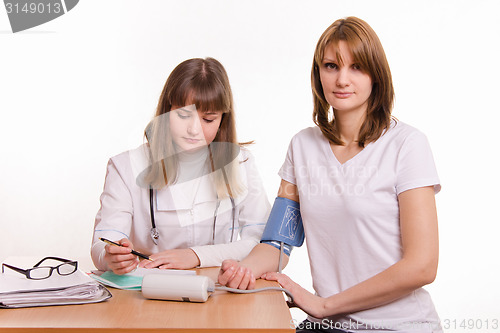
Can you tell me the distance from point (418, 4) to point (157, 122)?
1.74 m

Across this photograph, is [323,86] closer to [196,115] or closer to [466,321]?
[196,115]

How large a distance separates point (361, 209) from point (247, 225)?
46cm

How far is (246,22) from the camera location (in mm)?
2691

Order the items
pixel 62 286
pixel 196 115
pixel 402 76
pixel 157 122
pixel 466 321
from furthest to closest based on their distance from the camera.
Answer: pixel 466 321 < pixel 402 76 < pixel 157 122 < pixel 196 115 < pixel 62 286

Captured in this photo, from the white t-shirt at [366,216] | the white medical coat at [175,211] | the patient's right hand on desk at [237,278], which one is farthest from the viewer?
the white medical coat at [175,211]

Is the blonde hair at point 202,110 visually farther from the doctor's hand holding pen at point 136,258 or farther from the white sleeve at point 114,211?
the doctor's hand holding pen at point 136,258

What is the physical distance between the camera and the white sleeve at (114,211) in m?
1.56

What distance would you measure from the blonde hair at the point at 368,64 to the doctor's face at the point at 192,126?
1.22ft

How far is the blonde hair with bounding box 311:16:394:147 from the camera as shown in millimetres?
1395

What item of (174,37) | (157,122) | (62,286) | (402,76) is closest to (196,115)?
(157,122)

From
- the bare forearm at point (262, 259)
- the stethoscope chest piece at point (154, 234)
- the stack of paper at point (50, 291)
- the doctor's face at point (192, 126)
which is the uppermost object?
the doctor's face at point (192, 126)

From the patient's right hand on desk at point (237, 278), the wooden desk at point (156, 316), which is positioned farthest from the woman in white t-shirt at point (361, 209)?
the wooden desk at point (156, 316)

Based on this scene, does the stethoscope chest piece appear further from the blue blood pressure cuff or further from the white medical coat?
the blue blood pressure cuff

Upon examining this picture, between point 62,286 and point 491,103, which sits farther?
point 491,103
